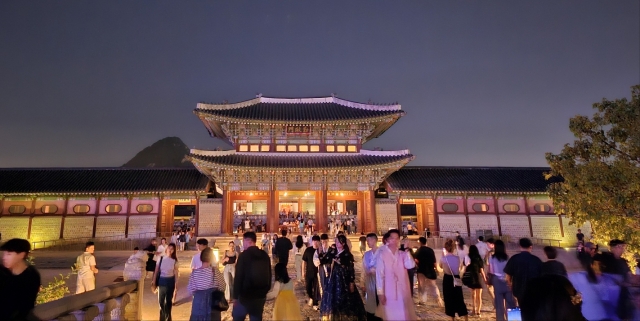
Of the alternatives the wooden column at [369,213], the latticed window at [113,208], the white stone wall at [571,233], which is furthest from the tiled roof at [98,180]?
the white stone wall at [571,233]

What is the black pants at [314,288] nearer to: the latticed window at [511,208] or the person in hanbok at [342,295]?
the person in hanbok at [342,295]

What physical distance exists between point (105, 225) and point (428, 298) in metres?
23.5

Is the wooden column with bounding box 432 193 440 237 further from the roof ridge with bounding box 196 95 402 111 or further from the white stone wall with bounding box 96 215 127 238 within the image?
the white stone wall with bounding box 96 215 127 238

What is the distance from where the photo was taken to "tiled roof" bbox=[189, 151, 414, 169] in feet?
76.4

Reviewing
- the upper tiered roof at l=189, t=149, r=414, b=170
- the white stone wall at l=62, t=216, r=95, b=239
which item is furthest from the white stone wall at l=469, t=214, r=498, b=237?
the white stone wall at l=62, t=216, r=95, b=239

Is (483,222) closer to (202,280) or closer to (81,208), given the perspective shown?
(202,280)

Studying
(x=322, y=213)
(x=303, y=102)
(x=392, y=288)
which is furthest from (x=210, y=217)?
(x=392, y=288)

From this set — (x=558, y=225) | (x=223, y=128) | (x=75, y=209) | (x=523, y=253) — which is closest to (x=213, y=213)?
(x=223, y=128)

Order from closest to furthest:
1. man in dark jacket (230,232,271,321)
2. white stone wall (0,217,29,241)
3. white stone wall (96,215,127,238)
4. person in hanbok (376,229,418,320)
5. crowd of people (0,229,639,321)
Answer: crowd of people (0,229,639,321) → man in dark jacket (230,232,271,321) → person in hanbok (376,229,418,320) → white stone wall (0,217,29,241) → white stone wall (96,215,127,238)

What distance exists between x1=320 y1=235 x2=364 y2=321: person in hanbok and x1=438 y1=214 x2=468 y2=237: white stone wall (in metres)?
20.4

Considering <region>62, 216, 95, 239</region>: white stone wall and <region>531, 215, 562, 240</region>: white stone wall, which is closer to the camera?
<region>62, 216, 95, 239</region>: white stone wall

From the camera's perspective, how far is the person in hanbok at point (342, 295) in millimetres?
6730

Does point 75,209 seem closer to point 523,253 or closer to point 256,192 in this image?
point 256,192

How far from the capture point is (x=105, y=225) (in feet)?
81.0
